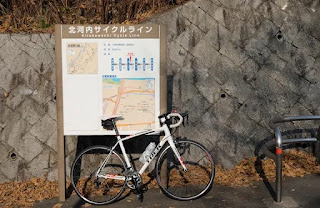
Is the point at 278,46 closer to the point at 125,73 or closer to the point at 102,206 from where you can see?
the point at 125,73

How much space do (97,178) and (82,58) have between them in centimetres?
167

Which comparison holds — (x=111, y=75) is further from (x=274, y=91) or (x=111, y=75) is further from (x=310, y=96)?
(x=310, y=96)

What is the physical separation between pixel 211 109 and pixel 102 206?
231 cm

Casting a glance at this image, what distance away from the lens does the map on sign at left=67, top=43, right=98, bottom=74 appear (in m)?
5.04

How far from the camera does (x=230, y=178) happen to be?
5.73 m

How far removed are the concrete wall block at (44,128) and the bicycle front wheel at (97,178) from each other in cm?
69

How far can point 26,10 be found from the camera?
682 centimetres

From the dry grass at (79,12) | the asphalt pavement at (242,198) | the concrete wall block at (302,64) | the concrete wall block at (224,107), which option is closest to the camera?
the asphalt pavement at (242,198)

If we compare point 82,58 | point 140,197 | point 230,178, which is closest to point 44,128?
point 82,58

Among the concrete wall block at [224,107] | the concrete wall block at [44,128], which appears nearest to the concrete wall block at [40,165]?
the concrete wall block at [44,128]

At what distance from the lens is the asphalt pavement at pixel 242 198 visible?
480 cm

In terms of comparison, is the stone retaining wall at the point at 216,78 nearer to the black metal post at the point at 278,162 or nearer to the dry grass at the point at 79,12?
the dry grass at the point at 79,12

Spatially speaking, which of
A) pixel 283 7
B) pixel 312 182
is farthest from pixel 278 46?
pixel 312 182

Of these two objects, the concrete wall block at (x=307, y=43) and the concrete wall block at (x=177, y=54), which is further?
the concrete wall block at (x=307, y=43)
